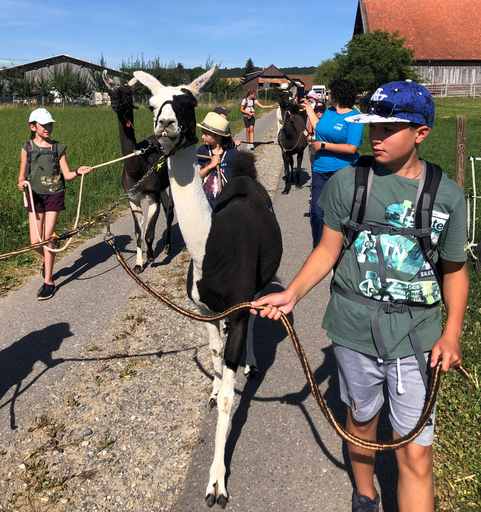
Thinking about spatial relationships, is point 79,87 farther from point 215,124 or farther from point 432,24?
point 215,124

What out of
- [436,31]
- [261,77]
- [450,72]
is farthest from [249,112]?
[261,77]

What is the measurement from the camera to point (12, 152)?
45.6ft

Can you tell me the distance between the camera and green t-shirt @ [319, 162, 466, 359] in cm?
193

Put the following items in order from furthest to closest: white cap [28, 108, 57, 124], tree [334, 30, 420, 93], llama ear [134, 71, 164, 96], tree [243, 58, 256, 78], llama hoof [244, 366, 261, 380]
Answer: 1. tree [243, 58, 256, 78]
2. tree [334, 30, 420, 93]
3. white cap [28, 108, 57, 124]
4. llama hoof [244, 366, 261, 380]
5. llama ear [134, 71, 164, 96]

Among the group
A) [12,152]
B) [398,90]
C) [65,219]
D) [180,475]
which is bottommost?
[180,475]

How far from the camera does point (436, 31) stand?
52.6 m

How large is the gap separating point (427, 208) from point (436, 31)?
200 ft

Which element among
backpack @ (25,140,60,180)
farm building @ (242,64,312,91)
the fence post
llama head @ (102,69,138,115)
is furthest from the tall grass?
farm building @ (242,64,312,91)

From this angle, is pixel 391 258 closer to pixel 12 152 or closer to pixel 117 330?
pixel 117 330

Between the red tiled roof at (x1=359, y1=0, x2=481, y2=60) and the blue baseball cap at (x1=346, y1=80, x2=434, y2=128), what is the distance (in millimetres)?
55222

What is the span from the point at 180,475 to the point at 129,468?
1.12ft

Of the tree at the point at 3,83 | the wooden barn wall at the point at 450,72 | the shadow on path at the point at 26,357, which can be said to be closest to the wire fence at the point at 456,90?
the wooden barn wall at the point at 450,72

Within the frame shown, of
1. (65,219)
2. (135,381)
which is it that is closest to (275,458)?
(135,381)

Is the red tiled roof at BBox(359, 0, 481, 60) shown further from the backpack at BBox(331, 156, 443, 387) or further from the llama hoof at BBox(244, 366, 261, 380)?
the backpack at BBox(331, 156, 443, 387)
